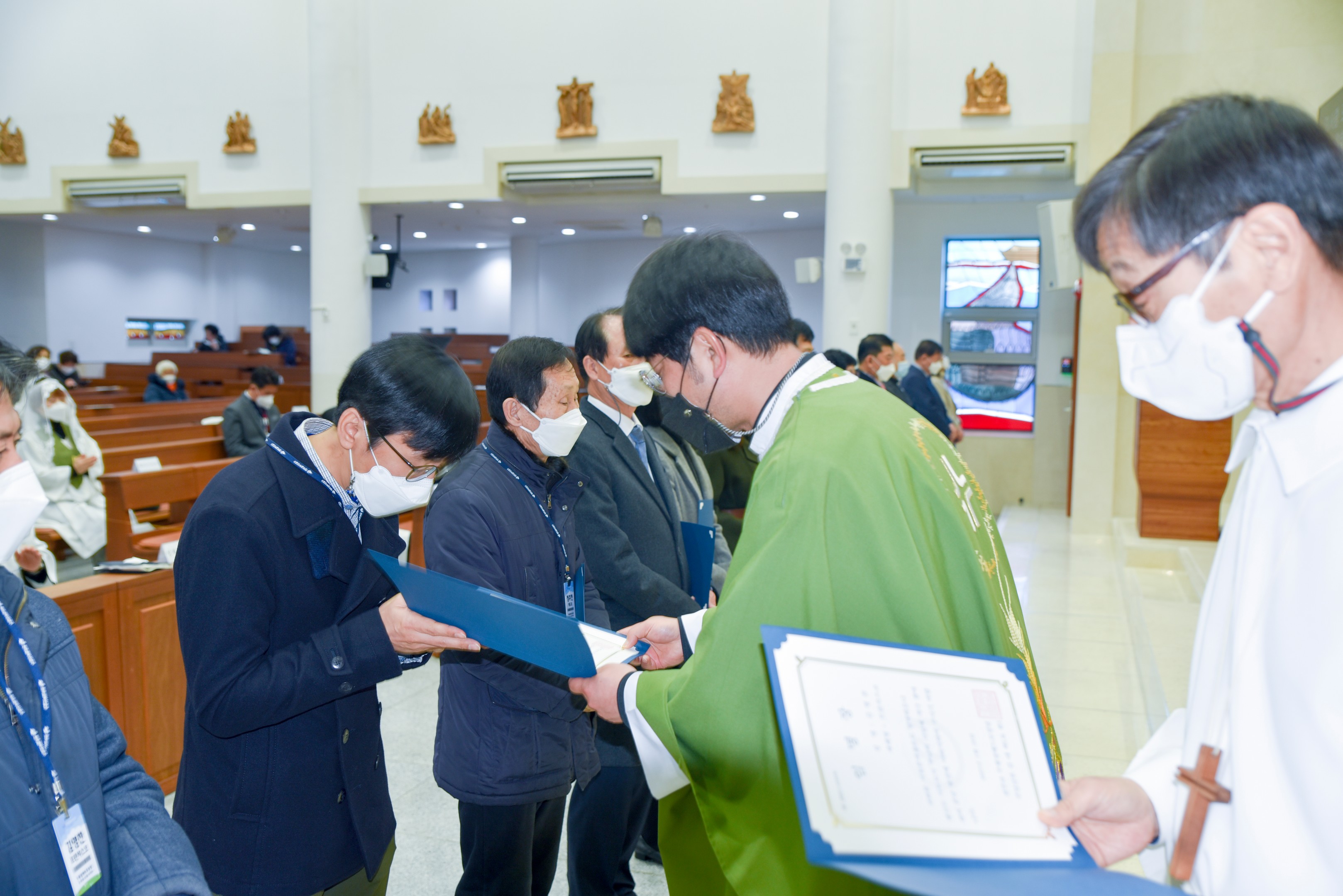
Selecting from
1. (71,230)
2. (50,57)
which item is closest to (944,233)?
(50,57)

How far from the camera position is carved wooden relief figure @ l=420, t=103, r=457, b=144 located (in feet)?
34.9

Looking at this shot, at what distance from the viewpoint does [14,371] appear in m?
1.34

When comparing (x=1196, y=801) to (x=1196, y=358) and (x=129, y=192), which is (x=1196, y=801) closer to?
(x=1196, y=358)

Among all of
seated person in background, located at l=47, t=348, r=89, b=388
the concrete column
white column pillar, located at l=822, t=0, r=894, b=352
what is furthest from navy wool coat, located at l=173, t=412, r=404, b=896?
the concrete column

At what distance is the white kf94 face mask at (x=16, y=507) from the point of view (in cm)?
126

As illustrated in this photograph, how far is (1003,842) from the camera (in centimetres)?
89

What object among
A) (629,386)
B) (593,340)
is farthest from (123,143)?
(629,386)

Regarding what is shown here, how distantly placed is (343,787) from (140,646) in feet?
6.62

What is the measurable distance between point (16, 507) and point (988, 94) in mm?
9222

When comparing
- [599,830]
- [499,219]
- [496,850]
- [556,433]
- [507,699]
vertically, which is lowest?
[599,830]

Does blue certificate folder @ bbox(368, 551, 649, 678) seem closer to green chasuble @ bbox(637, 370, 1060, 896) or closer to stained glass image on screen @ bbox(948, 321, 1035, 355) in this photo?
green chasuble @ bbox(637, 370, 1060, 896)

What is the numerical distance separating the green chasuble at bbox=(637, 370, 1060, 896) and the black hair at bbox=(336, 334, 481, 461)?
626 mm

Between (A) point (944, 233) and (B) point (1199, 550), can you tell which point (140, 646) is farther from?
(A) point (944, 233)

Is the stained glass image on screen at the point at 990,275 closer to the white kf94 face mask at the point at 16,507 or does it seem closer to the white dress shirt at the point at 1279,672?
the white dress shirt at the point at 1279,672
